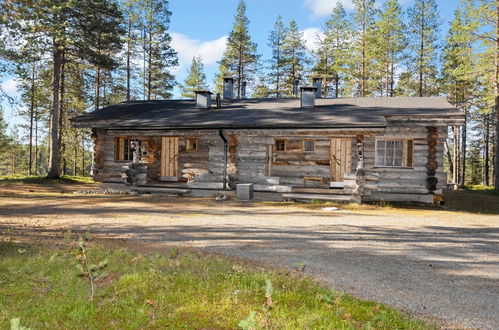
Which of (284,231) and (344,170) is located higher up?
(344,170)

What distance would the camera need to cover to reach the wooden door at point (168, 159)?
17.8 m

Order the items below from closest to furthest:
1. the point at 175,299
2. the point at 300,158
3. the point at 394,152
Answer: the point at 175,299 → the point at 394,152 → the point at 300,158

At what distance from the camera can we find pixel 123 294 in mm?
4055

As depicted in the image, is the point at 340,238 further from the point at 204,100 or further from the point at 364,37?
the point at 364,37

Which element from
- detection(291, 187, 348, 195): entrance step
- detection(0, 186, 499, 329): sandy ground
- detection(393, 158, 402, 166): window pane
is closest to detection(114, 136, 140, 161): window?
detection(0, 186, 499, 329): sandy ground

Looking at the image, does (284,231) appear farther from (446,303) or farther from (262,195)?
(262,195)

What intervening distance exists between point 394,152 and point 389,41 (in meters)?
17.4

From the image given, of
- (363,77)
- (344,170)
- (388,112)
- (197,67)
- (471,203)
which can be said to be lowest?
(471,203)

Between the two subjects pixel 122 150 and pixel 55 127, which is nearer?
pixel 122 150

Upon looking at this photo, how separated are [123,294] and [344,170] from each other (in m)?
13.2

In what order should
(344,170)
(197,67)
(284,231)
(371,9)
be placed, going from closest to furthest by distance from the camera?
(284,231) → (344,170) → (371,9) → (197,67)

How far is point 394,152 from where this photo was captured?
15.1m

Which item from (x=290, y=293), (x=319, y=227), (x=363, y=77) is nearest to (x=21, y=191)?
(x=319, y=227)

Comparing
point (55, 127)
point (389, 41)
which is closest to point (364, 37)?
point (389, 41)
